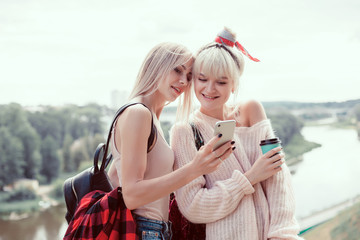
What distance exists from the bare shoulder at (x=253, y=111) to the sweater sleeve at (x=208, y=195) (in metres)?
0.25

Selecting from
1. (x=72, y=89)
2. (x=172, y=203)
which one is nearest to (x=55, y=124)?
(x=72, y=89)

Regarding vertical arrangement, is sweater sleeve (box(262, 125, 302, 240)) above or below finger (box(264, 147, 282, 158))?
below

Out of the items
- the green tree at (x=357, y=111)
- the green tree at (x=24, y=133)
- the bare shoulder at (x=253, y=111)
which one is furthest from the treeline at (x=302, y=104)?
the green tree at (x=24, y=133)

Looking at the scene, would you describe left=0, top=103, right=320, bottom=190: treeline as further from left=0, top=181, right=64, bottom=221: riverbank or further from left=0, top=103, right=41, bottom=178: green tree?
left=0, top=181, right=64, bottom=221: riverbank

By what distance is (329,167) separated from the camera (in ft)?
16.7

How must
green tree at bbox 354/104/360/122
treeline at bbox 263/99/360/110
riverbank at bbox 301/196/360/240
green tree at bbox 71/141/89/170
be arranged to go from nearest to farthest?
green tree at bbox 354/104/360/122
treeline at bbox 263/99/360/110
riverbank at bbox 301/196/360/240
green tree at bbox 71/141/89/170

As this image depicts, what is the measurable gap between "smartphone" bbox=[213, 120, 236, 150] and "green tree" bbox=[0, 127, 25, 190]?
29.9 ft

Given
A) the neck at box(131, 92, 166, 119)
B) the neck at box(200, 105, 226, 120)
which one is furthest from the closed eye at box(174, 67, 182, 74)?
the neck at box(200, 105, 226, 120)

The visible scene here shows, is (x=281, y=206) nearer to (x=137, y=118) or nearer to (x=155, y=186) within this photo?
(x=155, y=186)

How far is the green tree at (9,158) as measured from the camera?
8.84 metres

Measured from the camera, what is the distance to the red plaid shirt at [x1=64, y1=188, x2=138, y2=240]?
990 millimetres

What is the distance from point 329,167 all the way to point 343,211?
67cm

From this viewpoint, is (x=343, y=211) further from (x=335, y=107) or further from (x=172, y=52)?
(x=172, y=52)

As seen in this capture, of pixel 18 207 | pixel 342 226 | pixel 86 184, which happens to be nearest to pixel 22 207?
pixel 18 207
